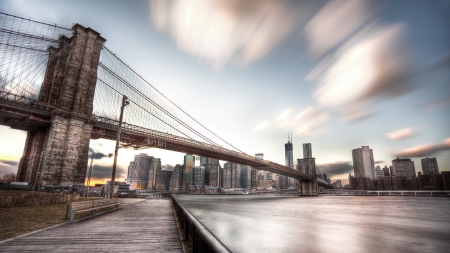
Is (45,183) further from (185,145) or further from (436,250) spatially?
(436,250)

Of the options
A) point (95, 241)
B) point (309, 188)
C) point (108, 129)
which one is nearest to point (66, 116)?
point (108, 129)

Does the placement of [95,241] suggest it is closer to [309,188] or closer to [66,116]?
[66,116]

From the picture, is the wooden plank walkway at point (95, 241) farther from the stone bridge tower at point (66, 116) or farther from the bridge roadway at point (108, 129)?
the bridge roadway at point (108, 129)

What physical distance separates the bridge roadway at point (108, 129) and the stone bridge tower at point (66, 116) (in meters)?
1.39

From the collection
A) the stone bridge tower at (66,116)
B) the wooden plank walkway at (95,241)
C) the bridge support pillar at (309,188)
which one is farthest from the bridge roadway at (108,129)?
the bridge support pillar at (309,188)

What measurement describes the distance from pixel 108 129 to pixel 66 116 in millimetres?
6806

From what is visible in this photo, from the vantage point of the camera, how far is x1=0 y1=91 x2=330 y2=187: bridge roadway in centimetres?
2642

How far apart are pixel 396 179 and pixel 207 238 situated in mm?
204660

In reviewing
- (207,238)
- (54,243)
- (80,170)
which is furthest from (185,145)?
(207,238)

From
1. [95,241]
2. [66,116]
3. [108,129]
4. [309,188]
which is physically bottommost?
[309,188]

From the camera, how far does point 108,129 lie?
34.9 m

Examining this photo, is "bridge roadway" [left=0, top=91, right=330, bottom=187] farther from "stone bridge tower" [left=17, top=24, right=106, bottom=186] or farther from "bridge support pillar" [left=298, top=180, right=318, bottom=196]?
"bridge support pillar" [left=298, top=180, right=318, bottom=196]

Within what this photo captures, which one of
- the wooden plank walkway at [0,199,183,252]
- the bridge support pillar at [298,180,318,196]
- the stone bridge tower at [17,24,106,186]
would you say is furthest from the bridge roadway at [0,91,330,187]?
the bridge support pillar at [298,180,318,196]

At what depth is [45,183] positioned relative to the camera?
25.0 m
